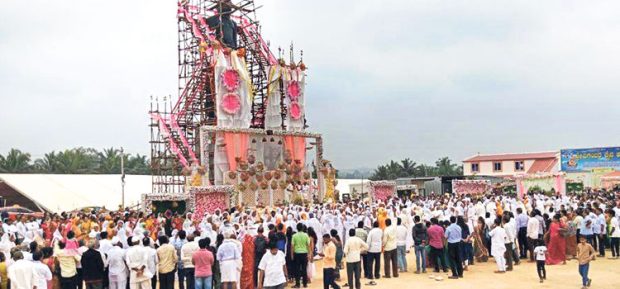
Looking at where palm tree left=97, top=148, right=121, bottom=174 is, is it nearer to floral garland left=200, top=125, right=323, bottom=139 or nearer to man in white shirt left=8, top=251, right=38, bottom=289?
floral garland left=200, top=125, right=323, bottom=139

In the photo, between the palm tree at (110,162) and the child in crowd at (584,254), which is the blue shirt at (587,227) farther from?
the palm tree at (110,162)

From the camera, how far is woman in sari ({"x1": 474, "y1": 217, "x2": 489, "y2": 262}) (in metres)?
13.3

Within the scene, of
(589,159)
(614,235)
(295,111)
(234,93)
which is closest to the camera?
(614,235)

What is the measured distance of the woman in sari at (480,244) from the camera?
13.3 m

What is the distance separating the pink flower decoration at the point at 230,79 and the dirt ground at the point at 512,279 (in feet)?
65.2

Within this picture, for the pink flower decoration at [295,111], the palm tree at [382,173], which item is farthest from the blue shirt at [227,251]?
the palm tree at [382,173]

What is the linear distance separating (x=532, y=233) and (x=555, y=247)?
60 centimetres

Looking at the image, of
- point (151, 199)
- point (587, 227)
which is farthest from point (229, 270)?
point (151, 199)

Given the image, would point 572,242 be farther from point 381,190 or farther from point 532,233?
point 381,190

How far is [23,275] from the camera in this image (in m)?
7.75

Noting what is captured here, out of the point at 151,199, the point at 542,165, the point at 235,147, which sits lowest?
the point at 151,199

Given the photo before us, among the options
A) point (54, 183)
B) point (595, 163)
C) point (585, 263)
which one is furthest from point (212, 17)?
point (595, 163)

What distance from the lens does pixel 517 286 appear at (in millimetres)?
10797

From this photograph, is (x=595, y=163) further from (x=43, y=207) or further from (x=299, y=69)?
(x=43, y=207)
